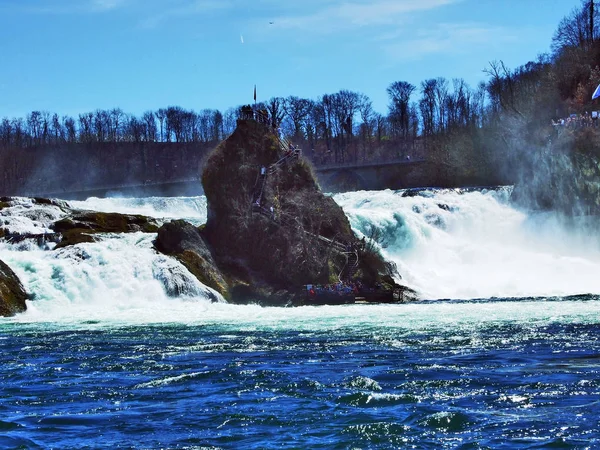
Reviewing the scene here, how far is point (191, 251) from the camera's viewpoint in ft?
126

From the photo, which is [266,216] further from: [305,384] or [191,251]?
[305,384]

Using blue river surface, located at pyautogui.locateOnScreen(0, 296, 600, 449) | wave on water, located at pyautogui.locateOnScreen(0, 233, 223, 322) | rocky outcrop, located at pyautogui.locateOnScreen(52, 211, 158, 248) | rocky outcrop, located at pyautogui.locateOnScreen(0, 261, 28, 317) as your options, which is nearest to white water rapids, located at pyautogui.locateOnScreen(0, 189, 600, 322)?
wave on water, located at pyautogui.locateOnScreen(0, 233, 223, 322)

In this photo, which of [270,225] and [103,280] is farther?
[270,225]

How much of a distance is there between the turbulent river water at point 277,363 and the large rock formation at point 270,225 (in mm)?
3124

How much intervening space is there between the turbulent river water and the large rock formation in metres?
3.12

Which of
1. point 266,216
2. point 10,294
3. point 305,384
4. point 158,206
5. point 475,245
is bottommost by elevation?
point 305,384

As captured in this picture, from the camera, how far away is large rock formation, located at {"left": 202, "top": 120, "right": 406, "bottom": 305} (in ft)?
129

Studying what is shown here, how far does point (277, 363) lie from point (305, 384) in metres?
2.75

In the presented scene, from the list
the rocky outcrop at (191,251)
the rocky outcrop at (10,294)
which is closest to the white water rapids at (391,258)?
the rocky outcrop at (10,294)

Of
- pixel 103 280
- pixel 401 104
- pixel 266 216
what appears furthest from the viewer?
pixel 401 104

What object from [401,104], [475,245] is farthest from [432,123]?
[475,245]

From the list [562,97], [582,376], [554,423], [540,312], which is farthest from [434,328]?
[562,97]

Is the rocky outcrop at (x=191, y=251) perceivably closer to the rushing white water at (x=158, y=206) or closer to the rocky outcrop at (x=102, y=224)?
the rocky outcrop at (x=102, y=224)

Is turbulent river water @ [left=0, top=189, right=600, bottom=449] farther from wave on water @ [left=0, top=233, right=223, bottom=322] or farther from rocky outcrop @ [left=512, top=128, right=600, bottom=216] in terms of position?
rocky outcrop @ [left=512, top=128, right=600, bottom=216]
